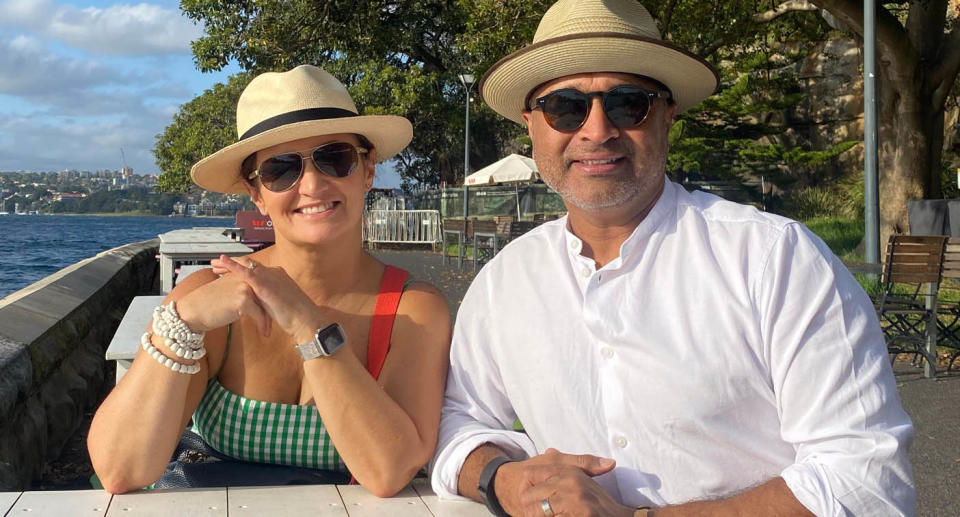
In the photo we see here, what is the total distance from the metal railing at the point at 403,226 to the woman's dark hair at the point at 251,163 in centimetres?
2664

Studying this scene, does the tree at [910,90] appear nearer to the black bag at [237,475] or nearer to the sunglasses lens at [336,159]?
the sunglasses lens at [336,159]

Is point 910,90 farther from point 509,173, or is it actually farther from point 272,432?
point 272,432

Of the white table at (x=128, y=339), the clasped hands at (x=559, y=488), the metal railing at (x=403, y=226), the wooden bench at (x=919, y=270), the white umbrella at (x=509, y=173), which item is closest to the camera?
the clasped hands at (x=559, y=488)

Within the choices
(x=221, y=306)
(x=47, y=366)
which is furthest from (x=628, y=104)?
(x=47, y=366)

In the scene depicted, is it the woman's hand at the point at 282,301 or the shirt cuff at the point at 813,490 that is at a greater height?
the woman's hand at the point at 282,301

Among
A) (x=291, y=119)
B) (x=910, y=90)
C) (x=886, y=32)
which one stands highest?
(x=886, y=32)

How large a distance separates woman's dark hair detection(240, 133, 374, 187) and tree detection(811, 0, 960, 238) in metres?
13.0

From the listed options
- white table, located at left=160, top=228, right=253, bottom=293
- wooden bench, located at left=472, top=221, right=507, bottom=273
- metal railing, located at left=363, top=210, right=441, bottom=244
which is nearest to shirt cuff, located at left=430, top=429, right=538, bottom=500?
white table, located at left=160, top=228, right=253, bottom=293

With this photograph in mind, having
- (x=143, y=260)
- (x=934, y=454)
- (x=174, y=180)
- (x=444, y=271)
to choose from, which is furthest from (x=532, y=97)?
(x=174, y=180)

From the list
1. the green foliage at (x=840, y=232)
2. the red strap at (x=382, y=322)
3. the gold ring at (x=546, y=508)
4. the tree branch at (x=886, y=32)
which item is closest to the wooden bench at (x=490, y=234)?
the green foliage at (x=840, y=232)

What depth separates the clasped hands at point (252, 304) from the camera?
88.2 inches

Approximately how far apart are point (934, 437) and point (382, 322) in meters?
4.73

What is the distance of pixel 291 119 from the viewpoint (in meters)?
2.55

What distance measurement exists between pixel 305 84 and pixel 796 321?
1.52m
